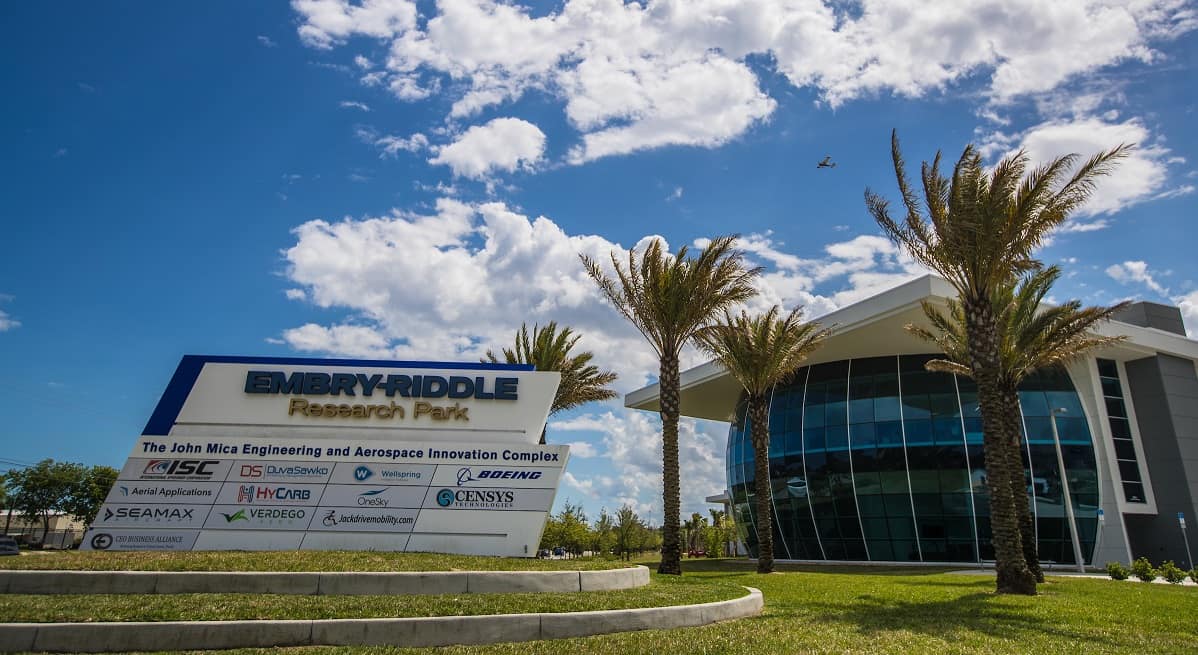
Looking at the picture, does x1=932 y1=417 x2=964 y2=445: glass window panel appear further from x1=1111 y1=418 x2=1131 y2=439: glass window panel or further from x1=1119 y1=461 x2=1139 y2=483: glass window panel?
x1=1119 y1=461 x2=1139 y2=483: glass window panel

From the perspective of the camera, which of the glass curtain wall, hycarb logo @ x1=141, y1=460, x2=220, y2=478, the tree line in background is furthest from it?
the tree line in background

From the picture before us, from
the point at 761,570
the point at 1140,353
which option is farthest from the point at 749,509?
the point at 1140,353

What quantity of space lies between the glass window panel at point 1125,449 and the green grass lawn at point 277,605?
3160 centimetres

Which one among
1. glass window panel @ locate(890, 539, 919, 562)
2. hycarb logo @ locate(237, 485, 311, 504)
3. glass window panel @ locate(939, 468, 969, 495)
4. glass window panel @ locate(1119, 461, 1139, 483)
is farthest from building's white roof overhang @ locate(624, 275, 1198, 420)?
hycarb logo @ locate(237, 485, 311, 504)

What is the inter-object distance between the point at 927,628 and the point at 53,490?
221 feet

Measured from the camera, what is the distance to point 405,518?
54.2 ft

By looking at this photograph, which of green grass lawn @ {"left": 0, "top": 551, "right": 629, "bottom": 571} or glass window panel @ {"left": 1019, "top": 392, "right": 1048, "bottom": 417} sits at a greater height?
glass window panel @ {"left": 1019, "top": 392, "right": 1048, "bottom": 417}

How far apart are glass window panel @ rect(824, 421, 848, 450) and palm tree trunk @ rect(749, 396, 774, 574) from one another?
25.6ft

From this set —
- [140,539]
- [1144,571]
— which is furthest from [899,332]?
[140,539]

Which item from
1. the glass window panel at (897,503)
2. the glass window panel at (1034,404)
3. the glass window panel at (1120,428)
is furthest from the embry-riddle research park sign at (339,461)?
the glass window panel at (1120,428)

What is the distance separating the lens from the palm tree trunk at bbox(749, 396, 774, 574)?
2716 cm

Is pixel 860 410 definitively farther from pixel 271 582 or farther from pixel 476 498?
pixel 271 582

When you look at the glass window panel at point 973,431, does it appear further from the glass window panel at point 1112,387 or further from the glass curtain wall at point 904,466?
the glass window panel at point 1112,387

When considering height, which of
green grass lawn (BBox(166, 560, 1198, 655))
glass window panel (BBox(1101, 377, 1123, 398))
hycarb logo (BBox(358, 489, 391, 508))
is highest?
glass window panel (BBox(1101, 377, 1123, 398))
